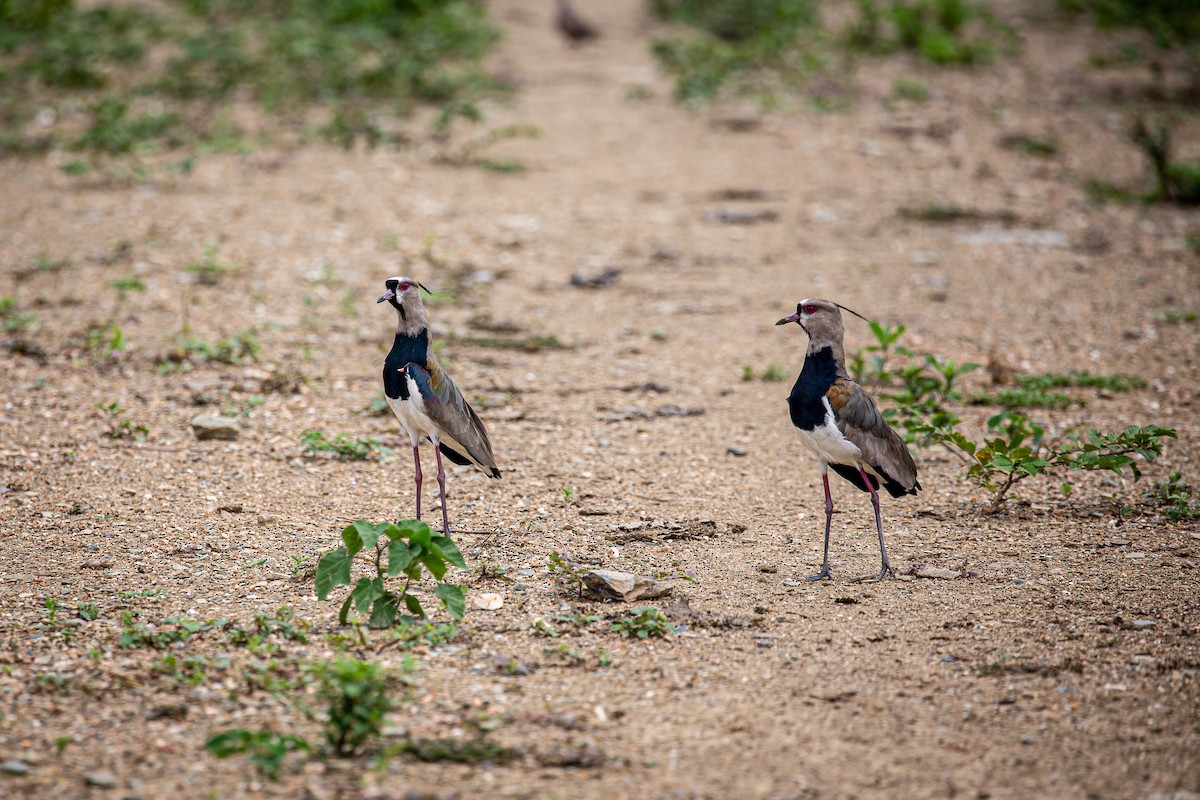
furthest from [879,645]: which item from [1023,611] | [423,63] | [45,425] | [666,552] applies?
[423,63]

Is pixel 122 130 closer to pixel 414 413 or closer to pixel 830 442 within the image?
pixel 414 413

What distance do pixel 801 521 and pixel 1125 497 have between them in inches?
66.4

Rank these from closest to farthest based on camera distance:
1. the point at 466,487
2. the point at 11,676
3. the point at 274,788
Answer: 1. the point at 274,788
2. the point at 11,676
3. the point at 466,487

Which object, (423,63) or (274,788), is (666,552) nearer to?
(274,788)

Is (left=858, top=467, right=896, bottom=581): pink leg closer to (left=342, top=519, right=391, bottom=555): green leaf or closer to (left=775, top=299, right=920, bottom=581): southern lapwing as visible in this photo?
(left=775, top=299, right=920, bottom=581): southern lapwing

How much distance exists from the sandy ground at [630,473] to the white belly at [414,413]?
0.48 metres

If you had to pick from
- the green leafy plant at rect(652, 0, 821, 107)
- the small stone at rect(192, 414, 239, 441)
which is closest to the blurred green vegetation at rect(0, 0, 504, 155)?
the green leafy plant at rect(652, 0, 821, 107)

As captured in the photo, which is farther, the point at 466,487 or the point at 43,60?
the point at 43,60

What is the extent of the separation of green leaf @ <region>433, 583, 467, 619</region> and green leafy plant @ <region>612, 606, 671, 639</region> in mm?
621

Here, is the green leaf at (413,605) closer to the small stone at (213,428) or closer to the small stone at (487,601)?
the small stone at (487,601)

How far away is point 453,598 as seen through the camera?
443 cm

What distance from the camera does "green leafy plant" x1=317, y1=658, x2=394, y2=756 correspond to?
3.69 m

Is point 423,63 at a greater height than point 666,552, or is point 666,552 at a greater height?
point 423,63

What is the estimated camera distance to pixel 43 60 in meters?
12.3
